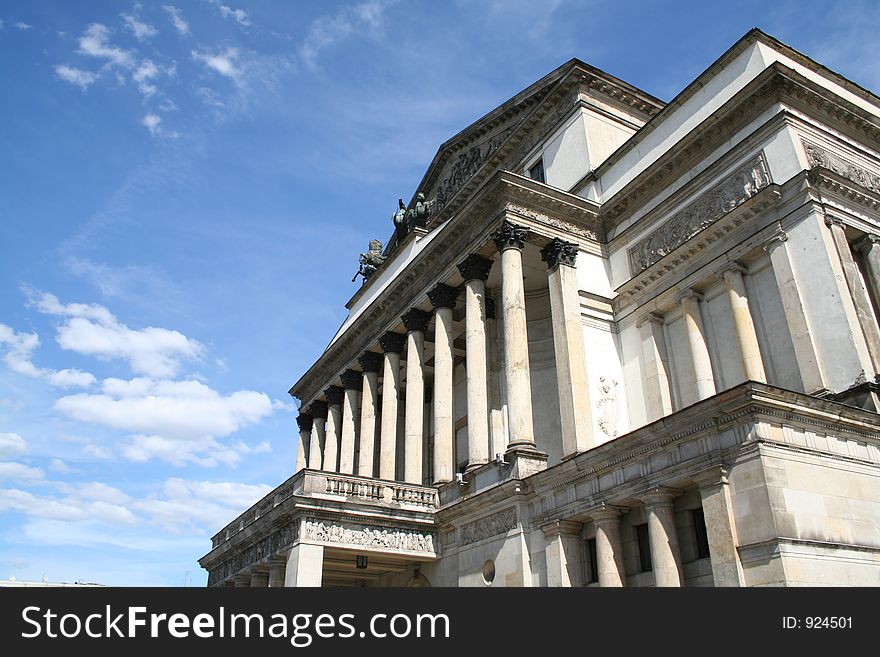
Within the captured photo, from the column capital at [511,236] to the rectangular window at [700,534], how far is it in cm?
1124

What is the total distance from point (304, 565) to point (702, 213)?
618 inches

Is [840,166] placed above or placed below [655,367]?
above

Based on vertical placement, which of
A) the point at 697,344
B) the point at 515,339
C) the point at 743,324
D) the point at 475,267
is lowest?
the point at 743,324

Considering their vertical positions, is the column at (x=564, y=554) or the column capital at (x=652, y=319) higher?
the column capital at (x=652, y=319)

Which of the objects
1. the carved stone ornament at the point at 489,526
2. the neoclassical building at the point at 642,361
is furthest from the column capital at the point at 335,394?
the carved stone ornament at the point at 489,526

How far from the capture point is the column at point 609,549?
55.6ft

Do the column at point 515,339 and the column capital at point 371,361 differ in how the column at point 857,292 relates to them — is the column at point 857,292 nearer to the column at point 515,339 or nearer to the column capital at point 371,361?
the column at point 515,339

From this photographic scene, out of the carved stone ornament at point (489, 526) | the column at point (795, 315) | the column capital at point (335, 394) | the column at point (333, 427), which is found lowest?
the carved stone ornament at point (489, 526)

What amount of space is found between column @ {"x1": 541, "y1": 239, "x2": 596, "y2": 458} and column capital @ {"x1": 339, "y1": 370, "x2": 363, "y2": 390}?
13.0m

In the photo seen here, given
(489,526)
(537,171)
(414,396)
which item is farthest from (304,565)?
(537,171)

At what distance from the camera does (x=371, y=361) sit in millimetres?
33219

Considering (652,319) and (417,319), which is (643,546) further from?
(417,319)

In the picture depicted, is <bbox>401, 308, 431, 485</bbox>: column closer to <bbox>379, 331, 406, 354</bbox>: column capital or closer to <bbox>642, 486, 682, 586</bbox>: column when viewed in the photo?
<bbox>379, 331, 406, 354</bbox>: column capital
